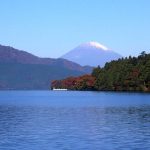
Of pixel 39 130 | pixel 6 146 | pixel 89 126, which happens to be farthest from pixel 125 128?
pixel 6 146

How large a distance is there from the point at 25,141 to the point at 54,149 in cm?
553

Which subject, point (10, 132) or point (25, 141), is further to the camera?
point (10, 132)

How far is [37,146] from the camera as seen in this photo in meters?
41.7

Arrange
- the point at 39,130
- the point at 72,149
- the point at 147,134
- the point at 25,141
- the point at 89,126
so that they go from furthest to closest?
the point at 89,126, the point at 39,130, the point at 147,134, the point at 25,141, the point at 72,149

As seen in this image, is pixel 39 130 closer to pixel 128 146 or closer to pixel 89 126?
pixel 89 126

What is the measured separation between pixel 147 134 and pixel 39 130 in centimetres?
1173

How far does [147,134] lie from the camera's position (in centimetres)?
4944

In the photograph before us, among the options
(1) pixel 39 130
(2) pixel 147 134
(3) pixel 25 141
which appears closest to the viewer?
(3) pixel 25 141

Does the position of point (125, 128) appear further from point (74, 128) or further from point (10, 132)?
point (10, 132)

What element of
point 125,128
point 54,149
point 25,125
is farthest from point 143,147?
point 25,125

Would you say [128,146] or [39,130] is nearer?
[128,146]

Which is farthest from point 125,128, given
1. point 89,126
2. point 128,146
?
point 128,146

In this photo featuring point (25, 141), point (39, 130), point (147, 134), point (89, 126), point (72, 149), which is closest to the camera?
point (72, 149)

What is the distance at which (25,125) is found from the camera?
60406 millimetres
